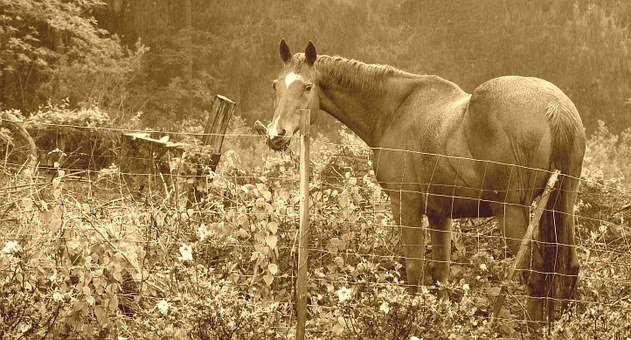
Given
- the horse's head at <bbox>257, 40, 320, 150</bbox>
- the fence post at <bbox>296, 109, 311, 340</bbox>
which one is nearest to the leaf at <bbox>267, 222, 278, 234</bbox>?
the fence post at <bbox>296, 109, 311, 340</bbox>

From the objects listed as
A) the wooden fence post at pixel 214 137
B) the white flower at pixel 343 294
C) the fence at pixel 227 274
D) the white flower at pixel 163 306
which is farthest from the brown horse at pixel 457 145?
the white flower at pixel 163 306

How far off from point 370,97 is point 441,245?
1313 mm

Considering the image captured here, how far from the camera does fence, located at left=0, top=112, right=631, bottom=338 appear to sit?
175 inches

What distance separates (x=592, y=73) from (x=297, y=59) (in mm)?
12841

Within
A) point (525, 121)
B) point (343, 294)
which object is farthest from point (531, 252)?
point (343, 294)

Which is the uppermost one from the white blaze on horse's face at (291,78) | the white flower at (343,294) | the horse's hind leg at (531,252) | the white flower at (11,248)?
the white blaze on horse's face at (291,78)

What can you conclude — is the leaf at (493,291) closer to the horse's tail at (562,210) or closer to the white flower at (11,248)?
the horse's tail at (562,210)

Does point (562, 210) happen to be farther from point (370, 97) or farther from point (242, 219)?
point (242, 219)

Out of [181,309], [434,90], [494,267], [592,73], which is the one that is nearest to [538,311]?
[494,267]

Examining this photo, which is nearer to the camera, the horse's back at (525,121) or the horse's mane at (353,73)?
the horse's back at (525,121)

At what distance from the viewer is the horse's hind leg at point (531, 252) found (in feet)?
16.7

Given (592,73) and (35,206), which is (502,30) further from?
(35,206)

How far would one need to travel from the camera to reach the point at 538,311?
17.0ft

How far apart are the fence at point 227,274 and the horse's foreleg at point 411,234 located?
0.97ft
